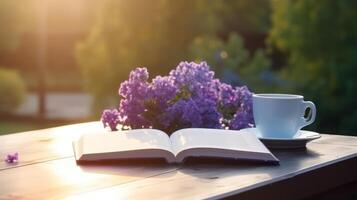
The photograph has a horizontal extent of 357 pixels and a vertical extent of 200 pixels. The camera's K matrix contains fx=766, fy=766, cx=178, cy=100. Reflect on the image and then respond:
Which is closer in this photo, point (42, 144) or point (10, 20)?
point (42, 144)

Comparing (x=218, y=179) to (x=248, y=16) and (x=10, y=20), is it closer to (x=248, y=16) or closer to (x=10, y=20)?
(x=10, y=20)

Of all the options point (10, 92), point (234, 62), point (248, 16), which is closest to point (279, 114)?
point (234, 62)

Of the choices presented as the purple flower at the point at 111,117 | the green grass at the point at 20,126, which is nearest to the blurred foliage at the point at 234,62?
the green grass at the point at 20,126

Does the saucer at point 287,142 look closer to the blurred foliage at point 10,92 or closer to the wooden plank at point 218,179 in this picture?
the wooden plank at point 218,179

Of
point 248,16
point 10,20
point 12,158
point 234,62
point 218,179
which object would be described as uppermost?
point 248,16

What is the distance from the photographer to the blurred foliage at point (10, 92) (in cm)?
836

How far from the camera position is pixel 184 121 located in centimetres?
172

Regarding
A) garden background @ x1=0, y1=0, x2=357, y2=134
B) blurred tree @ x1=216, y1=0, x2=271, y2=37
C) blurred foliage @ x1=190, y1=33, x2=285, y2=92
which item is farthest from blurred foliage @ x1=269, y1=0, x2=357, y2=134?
blurred tree @ x1=216, y1=0, x2=271, y2=37

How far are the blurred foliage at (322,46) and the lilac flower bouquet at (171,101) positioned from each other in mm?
3604

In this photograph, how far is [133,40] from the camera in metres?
6.49

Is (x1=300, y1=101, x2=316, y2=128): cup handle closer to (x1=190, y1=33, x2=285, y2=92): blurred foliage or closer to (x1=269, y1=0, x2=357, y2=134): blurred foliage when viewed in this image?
(x1=269, y1=0, x2=357, y2=134): blurred foliage

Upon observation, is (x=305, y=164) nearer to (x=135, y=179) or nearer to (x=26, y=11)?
(x=135, y=179)

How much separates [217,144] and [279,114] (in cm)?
24

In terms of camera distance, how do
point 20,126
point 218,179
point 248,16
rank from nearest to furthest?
point 218,179, point 20,126, point 248,16
